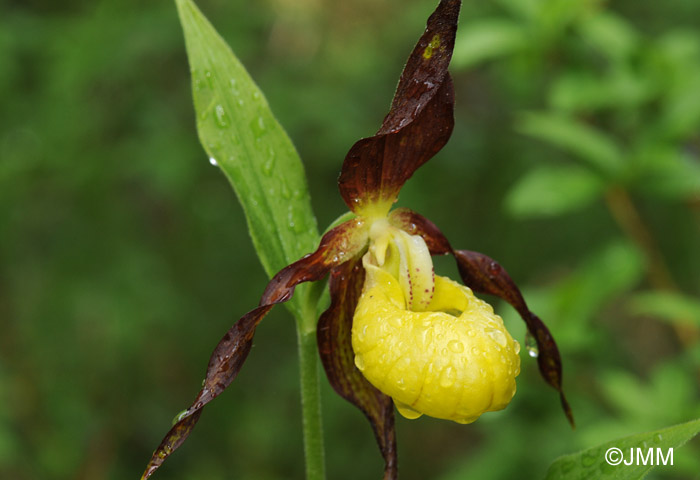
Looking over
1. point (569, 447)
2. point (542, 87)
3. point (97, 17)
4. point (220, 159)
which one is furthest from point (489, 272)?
point (542, 87)

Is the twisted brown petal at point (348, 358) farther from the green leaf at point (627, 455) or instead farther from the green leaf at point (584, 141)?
the green leaf at point (584, 141)

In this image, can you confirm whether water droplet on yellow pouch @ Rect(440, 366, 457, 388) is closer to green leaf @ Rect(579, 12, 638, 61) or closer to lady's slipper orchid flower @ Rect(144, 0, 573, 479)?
lady's slipper orchid flower @ Rect(144, 0, 573, 479)

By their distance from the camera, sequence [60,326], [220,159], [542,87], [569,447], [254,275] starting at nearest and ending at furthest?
[220,159]
[569,447]
[60,326]
[254,275]
[542,87]

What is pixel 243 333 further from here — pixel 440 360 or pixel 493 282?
pixel 493 282

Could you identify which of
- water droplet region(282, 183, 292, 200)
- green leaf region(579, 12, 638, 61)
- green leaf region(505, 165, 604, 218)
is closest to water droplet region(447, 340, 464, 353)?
water droplet region(282, 183, 292, 200)

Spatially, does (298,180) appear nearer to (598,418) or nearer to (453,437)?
(598,418)

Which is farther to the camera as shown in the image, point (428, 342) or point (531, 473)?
point (531, 473)
